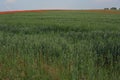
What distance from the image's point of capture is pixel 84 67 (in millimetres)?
7156

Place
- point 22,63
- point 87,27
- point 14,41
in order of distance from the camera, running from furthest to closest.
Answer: point 87,27
point 14,41
point 22,63

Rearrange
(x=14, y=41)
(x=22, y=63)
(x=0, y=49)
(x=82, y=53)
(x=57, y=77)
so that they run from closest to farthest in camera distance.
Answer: (x=57, y=77) → (x=22, y=63) → (x=82, y=53) → (x=0, y=49) → (x=14, y=41)

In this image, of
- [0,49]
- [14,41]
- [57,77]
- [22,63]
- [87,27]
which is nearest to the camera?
[57,77]

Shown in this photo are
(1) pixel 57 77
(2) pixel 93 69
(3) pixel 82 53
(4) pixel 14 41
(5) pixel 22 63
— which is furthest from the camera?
(4) pixel 14 41

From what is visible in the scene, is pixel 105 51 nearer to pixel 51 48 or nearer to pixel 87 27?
pixel 51 48

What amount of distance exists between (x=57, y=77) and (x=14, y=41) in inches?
171

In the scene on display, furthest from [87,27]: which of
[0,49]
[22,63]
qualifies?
[22,63]

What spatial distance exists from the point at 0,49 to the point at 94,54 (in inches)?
129

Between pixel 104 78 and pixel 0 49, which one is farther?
pixel 0 49

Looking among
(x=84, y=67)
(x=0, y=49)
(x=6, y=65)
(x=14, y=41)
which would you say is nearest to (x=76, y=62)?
(x=84, y=67)

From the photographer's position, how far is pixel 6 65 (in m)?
7.71

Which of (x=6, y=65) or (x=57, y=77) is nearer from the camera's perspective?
(x=57, y=77)

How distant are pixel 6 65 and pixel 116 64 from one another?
3.25 meters

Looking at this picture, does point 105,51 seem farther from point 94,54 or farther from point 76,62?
point 76,62
